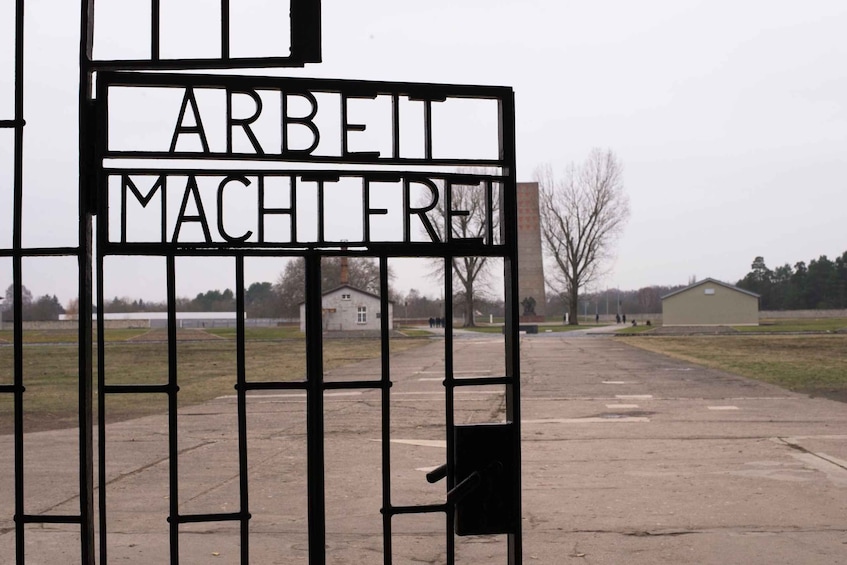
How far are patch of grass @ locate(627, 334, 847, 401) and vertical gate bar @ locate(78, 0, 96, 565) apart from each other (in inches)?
616

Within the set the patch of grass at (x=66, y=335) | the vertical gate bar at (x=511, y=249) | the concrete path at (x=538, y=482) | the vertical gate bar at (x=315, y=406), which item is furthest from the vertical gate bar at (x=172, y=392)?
the patch of grass at (x=66, y=335)

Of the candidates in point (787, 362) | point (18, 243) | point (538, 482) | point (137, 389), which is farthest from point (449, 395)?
point (787, 362)

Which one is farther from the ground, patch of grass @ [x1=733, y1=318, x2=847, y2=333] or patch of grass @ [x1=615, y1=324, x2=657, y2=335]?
patch of grass @ [x1=733, y1=318, x2=847, y2=333]

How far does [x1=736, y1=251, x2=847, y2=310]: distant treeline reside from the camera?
299 feet

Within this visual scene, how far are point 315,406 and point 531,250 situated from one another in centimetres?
7192

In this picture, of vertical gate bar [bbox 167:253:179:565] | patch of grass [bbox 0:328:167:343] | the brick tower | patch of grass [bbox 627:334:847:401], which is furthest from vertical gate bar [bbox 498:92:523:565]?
the brick tower

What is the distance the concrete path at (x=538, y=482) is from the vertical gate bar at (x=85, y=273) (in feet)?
8.45

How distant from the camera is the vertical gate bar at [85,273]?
11.9 feet

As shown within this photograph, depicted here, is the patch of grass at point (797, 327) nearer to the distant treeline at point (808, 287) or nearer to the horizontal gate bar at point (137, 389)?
the distant treeline at point (808, 287)

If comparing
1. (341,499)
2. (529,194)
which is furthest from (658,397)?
(529,194)

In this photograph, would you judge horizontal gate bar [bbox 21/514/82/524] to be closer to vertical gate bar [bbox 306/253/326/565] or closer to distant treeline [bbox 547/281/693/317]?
vertical gate bar [bbox 306/253/326/565]

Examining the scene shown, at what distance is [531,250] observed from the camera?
246ft

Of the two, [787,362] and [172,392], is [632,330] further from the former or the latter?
[172,392]

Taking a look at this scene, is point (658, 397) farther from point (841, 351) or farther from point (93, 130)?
point (841, 351)
